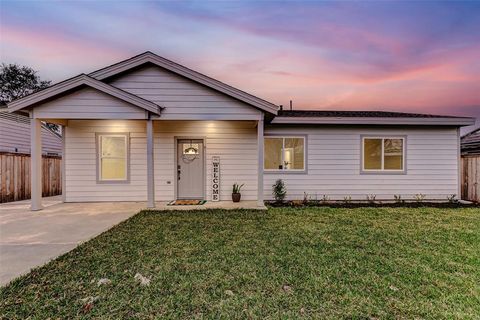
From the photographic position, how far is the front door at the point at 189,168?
30.3ft

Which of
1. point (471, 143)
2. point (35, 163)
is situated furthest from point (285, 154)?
point (471, 143)

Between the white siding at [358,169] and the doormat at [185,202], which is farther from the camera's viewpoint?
the white siding at [358,169]

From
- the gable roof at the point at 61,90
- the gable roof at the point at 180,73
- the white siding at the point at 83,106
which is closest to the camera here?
the gable roof at the point at 61,90

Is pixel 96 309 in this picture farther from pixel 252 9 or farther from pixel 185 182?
pixel 252 9

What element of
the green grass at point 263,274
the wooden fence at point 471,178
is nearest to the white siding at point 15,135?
the green grass at point 263,274

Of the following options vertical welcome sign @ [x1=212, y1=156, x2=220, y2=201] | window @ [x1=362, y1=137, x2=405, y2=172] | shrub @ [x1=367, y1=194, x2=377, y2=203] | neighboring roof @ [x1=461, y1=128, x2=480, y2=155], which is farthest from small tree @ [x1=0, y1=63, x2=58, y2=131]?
neighboring roof @ [x1=461, y1=128, x2=480, y2=155]

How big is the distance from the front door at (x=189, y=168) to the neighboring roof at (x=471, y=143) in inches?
490

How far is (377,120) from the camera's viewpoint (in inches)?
348

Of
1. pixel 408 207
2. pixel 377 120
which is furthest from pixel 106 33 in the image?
pixel 408 207

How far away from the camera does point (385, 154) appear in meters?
9.43

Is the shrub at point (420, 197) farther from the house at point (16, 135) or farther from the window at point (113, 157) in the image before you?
the house at point (16, 135)

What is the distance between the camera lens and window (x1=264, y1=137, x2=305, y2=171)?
30.7ft

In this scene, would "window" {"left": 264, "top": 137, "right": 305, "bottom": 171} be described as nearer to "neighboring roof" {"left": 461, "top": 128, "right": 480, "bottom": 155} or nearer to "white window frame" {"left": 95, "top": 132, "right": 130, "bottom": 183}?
"white window frame" {"left": 95, "top": 132, "right": 130, "bottom": 183}

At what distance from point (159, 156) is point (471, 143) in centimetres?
1451
